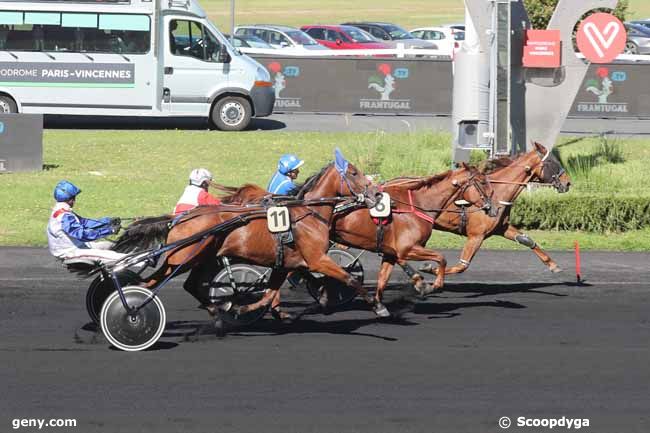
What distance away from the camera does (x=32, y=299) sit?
12.1m

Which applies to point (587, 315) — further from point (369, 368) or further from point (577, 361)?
point (369, 368)

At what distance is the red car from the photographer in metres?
41.9

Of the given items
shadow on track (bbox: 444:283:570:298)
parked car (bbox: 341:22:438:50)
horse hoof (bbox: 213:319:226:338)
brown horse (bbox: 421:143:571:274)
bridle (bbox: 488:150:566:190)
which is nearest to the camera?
horse hoof (bbox: 213:319:226:338)

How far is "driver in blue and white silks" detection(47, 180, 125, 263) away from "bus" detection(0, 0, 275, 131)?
1549 cm

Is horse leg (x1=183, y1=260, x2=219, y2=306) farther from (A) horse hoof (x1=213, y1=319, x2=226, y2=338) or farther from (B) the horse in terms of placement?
(B) the horse

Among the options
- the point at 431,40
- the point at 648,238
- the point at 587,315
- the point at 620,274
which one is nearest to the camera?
the point at 587,315

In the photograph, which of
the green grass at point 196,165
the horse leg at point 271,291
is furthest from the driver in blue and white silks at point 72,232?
the green grass at point 196,165

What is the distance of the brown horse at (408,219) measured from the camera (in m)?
11.2

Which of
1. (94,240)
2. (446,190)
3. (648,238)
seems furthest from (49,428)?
(648,238)

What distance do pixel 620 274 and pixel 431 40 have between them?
30977mm

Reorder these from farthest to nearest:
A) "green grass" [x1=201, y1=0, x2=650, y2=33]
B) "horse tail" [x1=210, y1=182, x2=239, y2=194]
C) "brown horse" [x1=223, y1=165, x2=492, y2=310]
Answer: "green grass" [x1=201, y1=0, x2=650, y2=33]
"horse tail" [x1=210, y1=182, x2=239, y2=194]
"brown horse" [x1=223, y1=165, x2=492, y2=310]

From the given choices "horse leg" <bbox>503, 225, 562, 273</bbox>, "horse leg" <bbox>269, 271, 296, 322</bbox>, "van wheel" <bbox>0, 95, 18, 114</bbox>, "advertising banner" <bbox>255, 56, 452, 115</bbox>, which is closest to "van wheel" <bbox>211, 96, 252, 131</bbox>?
"advertising banner" <bbox>255, 56, 452, 115</bbox>

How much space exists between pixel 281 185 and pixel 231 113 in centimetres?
1426

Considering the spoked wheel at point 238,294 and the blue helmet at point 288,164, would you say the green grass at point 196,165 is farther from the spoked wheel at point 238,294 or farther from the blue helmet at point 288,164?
the spoked wheel at point 238,294
